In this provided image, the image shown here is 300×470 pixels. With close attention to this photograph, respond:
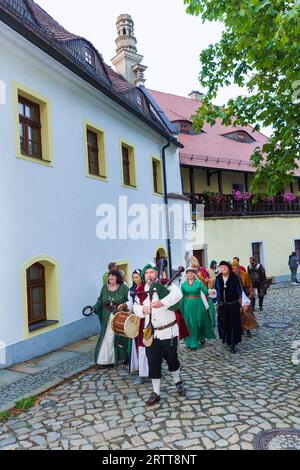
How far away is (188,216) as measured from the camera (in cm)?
1578

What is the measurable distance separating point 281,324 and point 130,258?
15.5 feet

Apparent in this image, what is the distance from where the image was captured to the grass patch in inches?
190

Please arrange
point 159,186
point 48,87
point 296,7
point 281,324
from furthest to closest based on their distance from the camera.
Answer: point 159,186 → point 281,324 → point 48,87 → point 296,7

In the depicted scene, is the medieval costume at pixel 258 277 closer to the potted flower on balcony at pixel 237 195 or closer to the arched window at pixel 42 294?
the arched window at pixel 42 294

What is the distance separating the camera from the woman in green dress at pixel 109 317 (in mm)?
6265

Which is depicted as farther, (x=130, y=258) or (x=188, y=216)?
(x=188, y=216)

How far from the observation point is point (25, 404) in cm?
489

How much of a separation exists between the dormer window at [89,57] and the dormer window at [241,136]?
12643mm

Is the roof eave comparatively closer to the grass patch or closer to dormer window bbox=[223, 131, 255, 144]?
the grass patch

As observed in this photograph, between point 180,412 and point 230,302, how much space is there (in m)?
2.94

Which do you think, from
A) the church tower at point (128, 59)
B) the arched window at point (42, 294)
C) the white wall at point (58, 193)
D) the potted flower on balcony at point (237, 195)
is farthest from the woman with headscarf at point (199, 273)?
the church tower at point (128, 59)

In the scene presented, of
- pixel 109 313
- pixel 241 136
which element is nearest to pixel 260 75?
pixel 109 313
